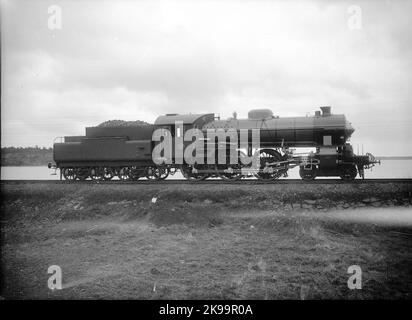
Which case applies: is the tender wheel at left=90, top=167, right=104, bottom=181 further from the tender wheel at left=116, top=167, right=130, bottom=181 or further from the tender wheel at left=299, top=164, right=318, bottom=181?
the tender wheel at left=299, top=164, right=318, bottom=181

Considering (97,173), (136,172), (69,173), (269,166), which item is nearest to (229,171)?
(269,166)

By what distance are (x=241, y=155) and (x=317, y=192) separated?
13.3 feet

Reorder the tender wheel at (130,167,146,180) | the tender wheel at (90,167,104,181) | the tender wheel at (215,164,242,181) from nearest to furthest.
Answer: the tender wheel at (215,164,242,181) → the tender wheel at (130,167,146,180) → the tender wheel at (90,167,104,181)

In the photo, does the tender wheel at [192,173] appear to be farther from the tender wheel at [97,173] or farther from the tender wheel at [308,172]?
the tender wheel at [97,173]

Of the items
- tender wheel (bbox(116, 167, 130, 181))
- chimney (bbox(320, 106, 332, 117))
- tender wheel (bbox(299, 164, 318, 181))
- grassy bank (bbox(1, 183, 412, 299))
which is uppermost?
chimney (bbox(320, 106, 332, 117))

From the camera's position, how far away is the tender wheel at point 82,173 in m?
17.5

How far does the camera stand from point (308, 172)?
14195mm

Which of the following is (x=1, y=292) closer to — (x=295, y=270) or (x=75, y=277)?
(x=75, y=277)

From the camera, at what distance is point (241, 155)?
14805 millimetres

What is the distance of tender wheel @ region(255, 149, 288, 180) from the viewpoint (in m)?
14.4

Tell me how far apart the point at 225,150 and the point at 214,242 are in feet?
19.6

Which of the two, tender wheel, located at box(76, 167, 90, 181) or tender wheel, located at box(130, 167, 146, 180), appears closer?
tender wheel, located at box(130, 167, 146, 180)

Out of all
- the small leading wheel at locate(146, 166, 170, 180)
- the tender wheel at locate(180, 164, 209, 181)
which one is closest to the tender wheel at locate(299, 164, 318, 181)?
the tender wheel at locate(180, 164, 209, 181)

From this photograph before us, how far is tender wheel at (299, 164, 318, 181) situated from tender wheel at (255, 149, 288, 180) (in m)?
0.71
